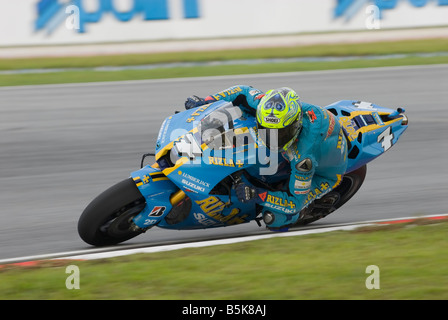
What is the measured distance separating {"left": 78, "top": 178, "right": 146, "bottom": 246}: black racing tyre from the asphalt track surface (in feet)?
1.13

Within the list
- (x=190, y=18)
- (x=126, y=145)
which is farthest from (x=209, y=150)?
(x=190, y=18)

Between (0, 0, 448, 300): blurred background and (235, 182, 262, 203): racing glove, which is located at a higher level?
(0, 0, 448, 300): blurred background

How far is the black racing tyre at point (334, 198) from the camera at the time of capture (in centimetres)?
662

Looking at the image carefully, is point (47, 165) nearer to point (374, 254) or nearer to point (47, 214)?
point (47, 214)

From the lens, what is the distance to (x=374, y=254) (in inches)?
217

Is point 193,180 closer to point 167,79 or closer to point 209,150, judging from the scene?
point 209,150

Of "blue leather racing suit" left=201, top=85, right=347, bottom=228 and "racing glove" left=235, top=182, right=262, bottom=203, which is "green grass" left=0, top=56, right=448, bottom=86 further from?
"racing glove" left=235, top=182, right=262, bottom=203

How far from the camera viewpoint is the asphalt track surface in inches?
278

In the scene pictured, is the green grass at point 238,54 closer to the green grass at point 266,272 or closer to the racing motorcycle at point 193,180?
the racing motorcycle at point 193,180

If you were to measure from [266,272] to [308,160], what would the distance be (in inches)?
40.2

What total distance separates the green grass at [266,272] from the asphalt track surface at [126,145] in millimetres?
876

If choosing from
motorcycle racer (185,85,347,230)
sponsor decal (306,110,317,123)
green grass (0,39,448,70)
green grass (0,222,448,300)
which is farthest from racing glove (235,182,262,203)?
green grass (0,39,448,70)

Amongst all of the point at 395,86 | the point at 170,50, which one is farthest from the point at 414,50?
the point at 170,50
